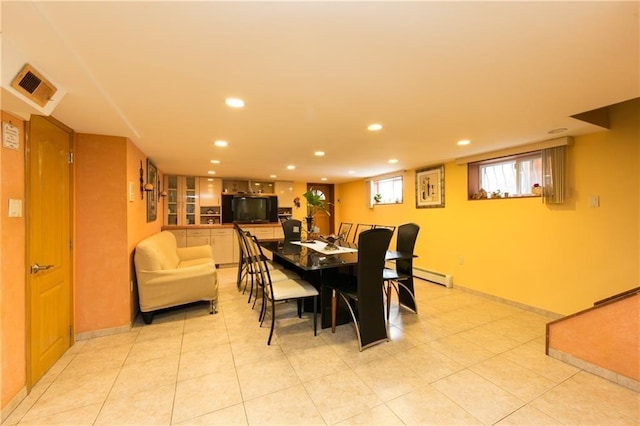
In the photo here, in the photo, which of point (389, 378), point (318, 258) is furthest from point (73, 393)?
point (389, 378)

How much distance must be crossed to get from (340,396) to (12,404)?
219 centimetres

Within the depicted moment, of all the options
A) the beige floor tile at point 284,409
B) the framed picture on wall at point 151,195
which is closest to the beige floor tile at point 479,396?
the beige floor tile at point 284,409

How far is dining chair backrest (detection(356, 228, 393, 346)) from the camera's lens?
7.67 ft

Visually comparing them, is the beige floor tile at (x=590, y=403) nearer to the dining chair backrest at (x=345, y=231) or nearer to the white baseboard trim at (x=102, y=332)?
the dining chair backrest at (x=345, y=231)

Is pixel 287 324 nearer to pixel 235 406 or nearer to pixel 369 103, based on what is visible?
pixel 235 406

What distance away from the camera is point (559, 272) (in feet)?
10.4

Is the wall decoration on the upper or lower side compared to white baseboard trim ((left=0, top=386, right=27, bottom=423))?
upper

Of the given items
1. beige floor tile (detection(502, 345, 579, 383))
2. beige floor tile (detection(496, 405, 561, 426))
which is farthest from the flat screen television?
beige floor tile (detection(496, 405, 561, 426))

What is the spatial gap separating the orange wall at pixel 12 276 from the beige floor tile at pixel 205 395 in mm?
1042

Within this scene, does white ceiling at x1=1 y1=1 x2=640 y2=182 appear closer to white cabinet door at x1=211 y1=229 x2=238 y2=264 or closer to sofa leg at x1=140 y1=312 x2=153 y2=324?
sofa leg at x1=140 y1=312 x2=153 y2=324

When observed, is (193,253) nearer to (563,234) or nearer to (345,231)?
(345,231)

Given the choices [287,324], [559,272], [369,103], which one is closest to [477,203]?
[559,272]

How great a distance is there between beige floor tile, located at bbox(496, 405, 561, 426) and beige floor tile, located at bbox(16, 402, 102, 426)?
2582 mm

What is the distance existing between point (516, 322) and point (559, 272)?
0.83m
